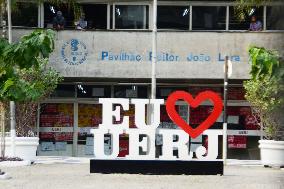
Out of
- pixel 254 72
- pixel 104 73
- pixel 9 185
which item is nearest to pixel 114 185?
pixel 9 185

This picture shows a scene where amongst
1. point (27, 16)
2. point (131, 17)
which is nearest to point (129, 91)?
point (131, 17)

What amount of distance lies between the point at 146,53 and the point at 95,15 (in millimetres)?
2603

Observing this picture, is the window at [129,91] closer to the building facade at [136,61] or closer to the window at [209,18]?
the building facade at [136,61]

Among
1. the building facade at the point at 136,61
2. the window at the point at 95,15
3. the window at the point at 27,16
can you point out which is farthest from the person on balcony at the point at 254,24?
the window at the point at 27,16

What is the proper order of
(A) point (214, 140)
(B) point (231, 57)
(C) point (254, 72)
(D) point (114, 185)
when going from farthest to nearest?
(B) point (231, 57) → (A) point (214, 140) → (D) point (114, 185) → (C) point (254, 72)

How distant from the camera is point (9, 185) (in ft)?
37.2

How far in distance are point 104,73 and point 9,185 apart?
9.96m

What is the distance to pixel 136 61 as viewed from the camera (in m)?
21.0

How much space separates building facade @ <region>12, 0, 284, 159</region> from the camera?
20.8m

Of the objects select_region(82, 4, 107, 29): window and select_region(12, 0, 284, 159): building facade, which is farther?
select_region(82, 4, 107, 29): window

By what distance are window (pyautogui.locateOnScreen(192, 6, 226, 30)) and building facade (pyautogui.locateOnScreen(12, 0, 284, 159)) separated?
0.04 meters

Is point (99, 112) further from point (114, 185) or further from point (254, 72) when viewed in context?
point (254, 72)

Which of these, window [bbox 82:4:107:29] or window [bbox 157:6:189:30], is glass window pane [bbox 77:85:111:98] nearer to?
window [bbox 82:4:107:29]

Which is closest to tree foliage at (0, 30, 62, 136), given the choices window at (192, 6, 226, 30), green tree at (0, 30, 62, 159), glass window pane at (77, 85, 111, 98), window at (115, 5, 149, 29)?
green tree at (0, 30, 62, 159)
